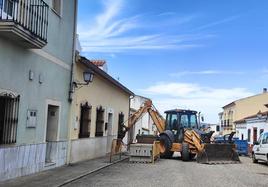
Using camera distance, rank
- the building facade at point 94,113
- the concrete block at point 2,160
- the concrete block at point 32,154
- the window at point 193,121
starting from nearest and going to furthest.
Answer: the concrete block at point 2,160 → the concrete block at point 32,154 → the building facade at point 94,113 → the window at point 193,121

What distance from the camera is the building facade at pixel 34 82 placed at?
12086 millimetres

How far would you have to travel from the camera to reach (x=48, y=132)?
662 inches

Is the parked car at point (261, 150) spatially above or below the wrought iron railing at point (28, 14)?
below

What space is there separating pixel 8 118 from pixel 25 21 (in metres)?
2.74

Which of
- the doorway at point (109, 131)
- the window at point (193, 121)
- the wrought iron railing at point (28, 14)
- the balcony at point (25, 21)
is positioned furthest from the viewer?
the window at point (193, 121)

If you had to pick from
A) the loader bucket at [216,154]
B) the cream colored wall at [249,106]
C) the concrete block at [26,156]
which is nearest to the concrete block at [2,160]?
the concrete block at [26,156]

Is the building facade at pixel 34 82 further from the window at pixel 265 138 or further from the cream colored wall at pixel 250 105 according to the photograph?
the cream colored wall at pixel 250 105

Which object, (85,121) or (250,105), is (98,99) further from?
(250,105)

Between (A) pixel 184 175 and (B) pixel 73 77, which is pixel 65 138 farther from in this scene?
(A) pixel 184 175

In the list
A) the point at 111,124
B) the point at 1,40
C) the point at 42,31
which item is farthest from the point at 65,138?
the point at 111,124

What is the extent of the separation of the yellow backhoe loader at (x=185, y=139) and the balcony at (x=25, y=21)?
12.6 m

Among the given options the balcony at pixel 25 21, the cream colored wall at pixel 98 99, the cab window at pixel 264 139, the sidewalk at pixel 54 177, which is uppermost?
the balcony at pixel 25 21

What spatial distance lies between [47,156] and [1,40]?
6.08 metres

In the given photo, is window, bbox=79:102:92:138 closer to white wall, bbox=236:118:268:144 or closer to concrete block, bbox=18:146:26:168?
concrete block, bbox=18:146:26:168
